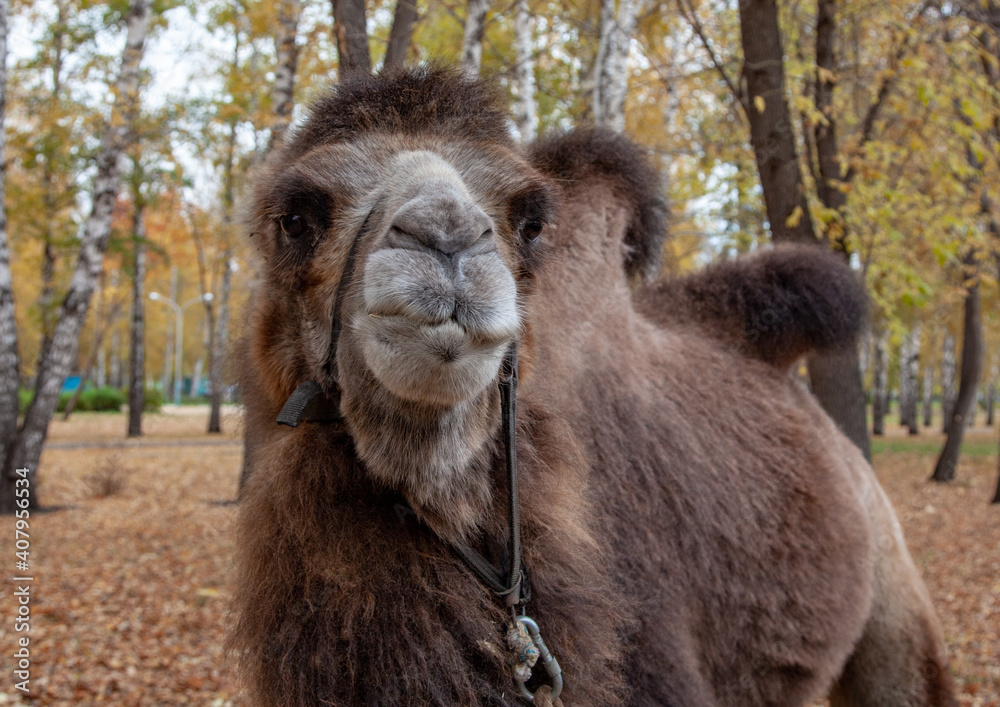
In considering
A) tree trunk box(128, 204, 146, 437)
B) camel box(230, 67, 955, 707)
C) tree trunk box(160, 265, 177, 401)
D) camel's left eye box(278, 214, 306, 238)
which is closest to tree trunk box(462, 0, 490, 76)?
camel box(230, 67, 955, 707)

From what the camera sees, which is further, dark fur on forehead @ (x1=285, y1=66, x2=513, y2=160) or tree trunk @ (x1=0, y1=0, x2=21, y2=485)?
tree trunk @ (x1=0, y1=0, x2=21, y2=485)

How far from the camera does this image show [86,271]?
9.13 meters

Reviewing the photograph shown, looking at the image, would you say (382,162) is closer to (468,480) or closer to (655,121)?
(468,480)

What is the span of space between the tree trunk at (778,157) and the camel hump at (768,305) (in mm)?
2353

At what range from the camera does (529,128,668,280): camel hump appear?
3336mm

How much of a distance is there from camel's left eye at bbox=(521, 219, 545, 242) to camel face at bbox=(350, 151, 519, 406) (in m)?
0.56

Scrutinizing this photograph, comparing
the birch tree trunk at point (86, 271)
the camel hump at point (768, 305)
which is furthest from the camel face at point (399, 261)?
the birch tree trunk at point (86, 271)

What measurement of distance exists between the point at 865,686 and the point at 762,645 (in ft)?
4.02

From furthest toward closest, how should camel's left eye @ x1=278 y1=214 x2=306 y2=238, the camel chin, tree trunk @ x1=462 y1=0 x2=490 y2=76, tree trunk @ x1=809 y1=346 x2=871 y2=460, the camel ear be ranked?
tree trunk @ x1=809 y1=346 x2=871 y2=460
tree trunk @ x1=462 y1=0 x2=490 y2=76
the camel ear
camel's left eye @ x1=278 y1=214 x2=306 y2=238
the camel chin

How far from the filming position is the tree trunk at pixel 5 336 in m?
8.85

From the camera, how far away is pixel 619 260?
3.41m

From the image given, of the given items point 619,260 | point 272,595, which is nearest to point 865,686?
point 619,260

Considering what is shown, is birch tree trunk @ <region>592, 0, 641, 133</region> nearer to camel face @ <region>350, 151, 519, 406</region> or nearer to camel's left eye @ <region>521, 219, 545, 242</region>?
A: camel's left eye @ <region>521, 219, 545, 242</region>

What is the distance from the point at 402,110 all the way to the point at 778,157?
15.9ft
